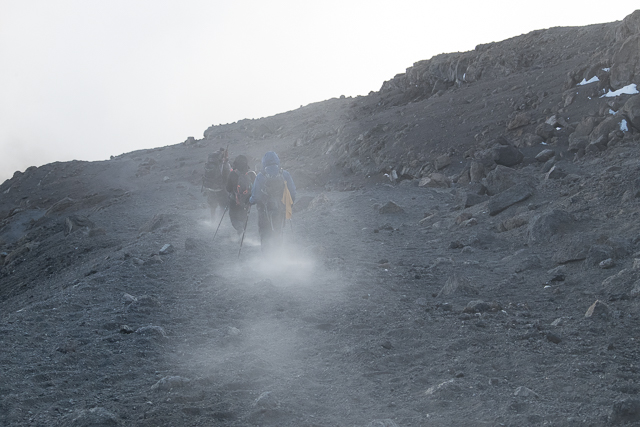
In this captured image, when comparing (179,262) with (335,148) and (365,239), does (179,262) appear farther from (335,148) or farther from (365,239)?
(335,148)

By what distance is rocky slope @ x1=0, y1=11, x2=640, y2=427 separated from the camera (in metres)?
4.27

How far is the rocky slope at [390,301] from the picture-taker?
4.27 m

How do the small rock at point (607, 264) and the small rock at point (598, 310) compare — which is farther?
the small rock at point (607, 264)

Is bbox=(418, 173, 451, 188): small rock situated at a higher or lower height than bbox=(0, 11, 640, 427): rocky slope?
higher

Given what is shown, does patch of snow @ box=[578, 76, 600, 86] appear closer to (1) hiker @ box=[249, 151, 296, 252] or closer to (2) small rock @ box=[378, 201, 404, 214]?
(2) small rock @ box=[378, 201, 404, 214]

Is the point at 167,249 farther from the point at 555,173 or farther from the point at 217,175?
the point at 555,173

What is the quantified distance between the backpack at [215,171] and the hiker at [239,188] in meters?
1.66

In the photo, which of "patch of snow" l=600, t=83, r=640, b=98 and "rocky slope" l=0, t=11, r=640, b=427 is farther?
"patch of snow" l=600, t=83, r=640, b=98

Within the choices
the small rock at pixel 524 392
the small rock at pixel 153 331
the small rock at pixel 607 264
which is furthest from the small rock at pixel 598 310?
the small rock at pixel 153 331

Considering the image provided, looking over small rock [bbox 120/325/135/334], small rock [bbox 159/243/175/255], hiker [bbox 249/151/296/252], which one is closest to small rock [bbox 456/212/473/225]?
hiker [bbox 249/151/296/252]

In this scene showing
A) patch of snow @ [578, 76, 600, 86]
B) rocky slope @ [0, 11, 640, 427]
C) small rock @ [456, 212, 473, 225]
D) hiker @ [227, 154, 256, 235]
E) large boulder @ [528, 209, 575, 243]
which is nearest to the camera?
rocky slope @ [0, 11, 640, 427]

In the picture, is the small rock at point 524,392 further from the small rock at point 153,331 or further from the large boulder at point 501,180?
the large boulder at point 501,180

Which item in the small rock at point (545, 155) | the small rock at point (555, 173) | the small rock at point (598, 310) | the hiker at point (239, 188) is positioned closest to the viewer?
the small rock at point (598, 310)

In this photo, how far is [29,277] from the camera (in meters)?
15.3
